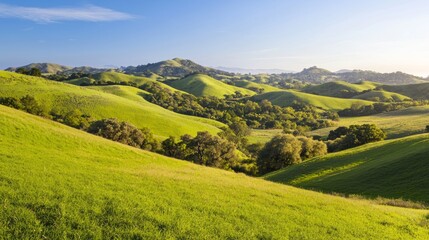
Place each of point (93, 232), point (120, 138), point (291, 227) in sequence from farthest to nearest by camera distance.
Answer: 1. point (120, 138)
2. point (291, 227)
3. point (93, 232)

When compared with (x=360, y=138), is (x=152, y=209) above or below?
above

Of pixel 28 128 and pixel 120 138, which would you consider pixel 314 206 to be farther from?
pixel 120 138

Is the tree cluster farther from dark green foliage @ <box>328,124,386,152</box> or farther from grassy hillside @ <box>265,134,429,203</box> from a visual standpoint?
grassy hillside @ <box>265,134,429,203</box>

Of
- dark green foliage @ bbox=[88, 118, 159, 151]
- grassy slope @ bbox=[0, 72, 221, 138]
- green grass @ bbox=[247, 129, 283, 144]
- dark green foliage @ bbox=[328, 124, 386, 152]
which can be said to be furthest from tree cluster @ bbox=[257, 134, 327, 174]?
green grass @ bbox=[247, 129, 283, 144]

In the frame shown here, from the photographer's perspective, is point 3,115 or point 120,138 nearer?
point 3,115

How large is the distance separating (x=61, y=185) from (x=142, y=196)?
505cm

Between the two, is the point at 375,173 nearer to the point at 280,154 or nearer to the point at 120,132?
the point at 280,154

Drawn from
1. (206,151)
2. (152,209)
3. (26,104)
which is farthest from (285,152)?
(26,104)

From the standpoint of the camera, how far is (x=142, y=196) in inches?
Result: 816

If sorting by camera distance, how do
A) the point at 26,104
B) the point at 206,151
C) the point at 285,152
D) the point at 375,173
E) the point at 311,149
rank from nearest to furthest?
the point at 375,173 < the point at 285,152 < the point at 206,151 < the point at 311,149 < the point at 26,104

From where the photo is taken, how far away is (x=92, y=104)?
133 m

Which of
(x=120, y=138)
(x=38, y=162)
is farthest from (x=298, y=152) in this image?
(x=38, y=162)

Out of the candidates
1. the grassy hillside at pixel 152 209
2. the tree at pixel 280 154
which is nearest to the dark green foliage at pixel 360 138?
the tree at pixel 280 154

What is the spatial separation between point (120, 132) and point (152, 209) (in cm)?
6887
